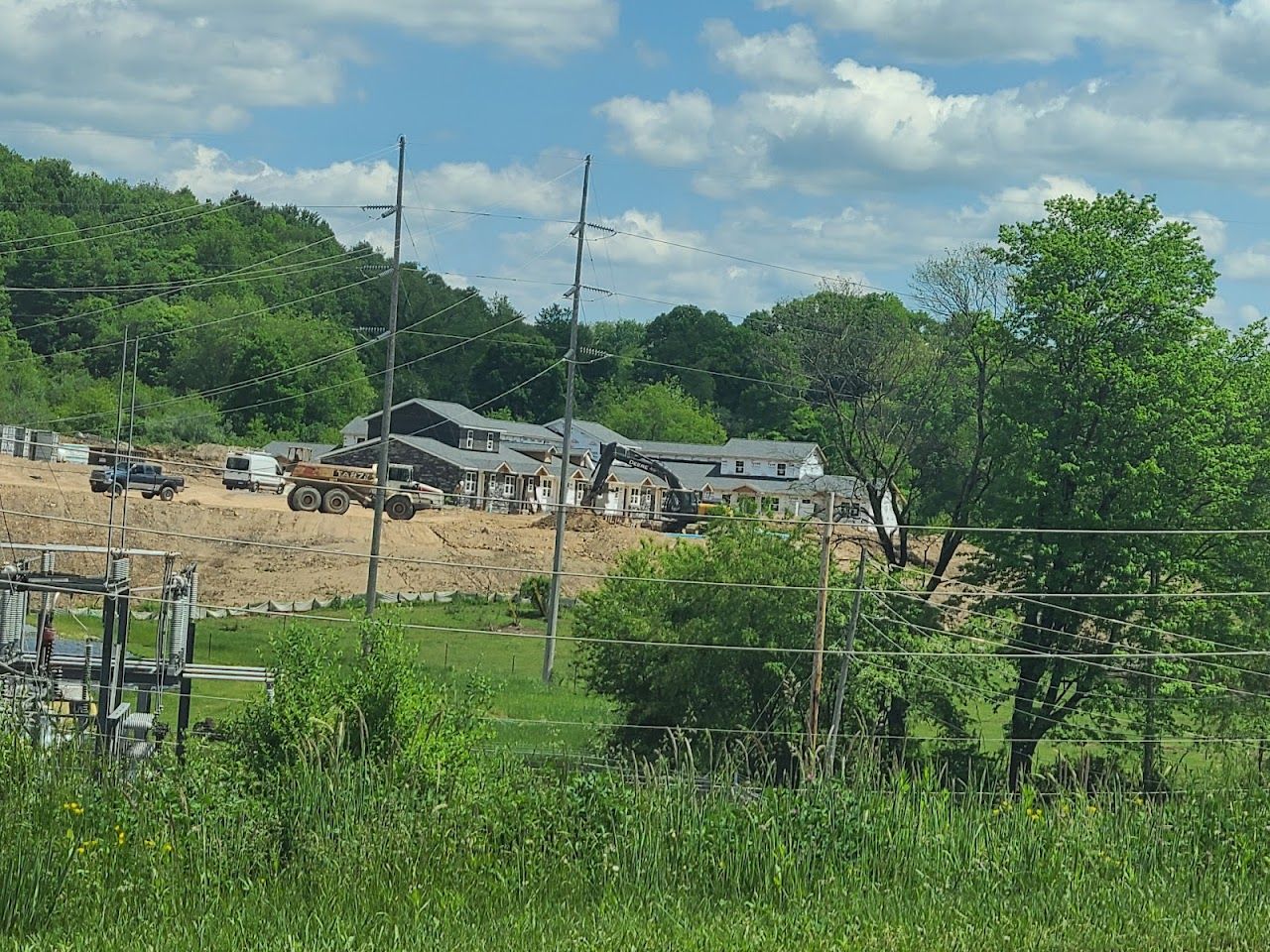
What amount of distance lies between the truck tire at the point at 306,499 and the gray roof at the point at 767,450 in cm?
4147

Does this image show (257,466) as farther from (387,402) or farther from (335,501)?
(387,402)

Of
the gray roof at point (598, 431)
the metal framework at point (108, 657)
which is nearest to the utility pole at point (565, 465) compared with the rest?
the metal framework at point (108, 657)

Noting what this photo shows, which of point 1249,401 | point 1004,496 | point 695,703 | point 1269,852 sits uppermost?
point 1249,401

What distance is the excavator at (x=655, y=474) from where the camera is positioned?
61.9 metres

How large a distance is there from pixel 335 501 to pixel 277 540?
309 cm

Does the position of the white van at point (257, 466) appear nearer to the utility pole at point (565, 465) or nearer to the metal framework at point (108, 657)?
the utility pole at point (565, 465)

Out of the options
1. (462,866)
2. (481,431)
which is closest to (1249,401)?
(462,866)

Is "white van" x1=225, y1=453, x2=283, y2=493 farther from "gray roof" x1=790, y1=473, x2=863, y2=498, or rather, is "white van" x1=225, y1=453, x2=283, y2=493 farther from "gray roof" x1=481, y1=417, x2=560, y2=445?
"gray roof" x1=790, y1=473, x2=863, y2=498

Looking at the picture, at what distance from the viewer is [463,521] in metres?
64.8

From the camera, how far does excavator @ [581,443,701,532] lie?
61.9 metres

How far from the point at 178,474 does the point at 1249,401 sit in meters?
49.1

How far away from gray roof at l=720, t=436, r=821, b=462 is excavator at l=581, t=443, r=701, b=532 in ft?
45.4

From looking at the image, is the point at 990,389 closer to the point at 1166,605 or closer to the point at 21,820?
the point at 1166,605

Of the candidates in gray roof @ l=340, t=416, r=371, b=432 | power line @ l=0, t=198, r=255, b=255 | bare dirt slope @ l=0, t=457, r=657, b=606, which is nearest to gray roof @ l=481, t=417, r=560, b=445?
gray roof @ l=340, t=416, r=371, b=432
